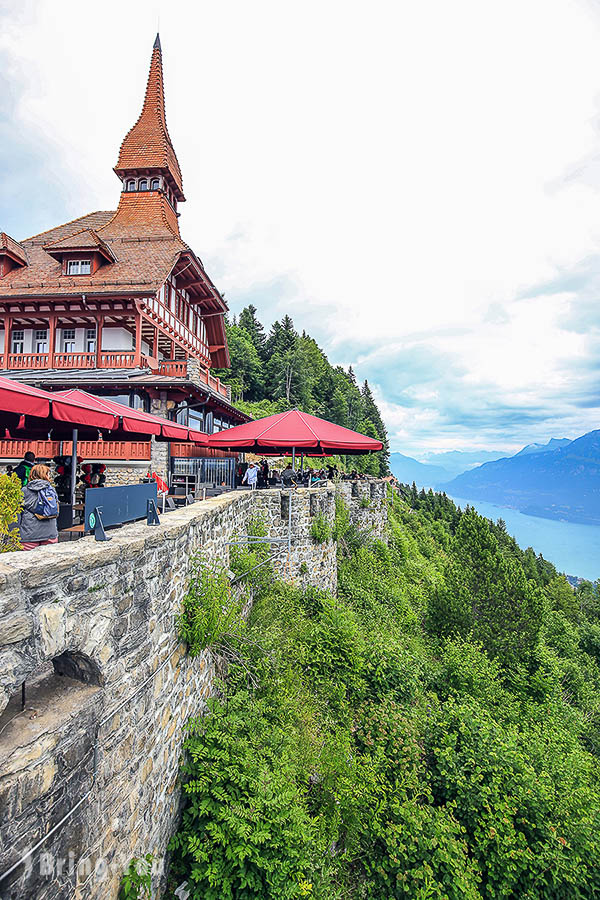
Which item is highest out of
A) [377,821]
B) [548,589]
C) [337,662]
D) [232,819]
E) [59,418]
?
[59,418]

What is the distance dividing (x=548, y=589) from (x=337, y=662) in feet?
143

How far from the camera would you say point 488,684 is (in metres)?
10.5

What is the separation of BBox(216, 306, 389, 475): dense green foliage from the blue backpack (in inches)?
1248

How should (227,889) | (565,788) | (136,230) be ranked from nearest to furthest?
1. (227,889)
2. (565,788)
3. (136,230)

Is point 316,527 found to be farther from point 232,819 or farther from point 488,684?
point 232,819

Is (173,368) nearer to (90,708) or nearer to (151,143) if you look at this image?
(90,708)

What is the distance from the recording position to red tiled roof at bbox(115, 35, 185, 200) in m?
23.1

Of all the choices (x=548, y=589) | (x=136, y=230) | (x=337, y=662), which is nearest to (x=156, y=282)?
(x=136, y=230)

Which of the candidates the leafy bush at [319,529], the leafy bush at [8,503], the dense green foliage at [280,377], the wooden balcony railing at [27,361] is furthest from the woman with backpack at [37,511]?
the dense green foliage at [280,377]

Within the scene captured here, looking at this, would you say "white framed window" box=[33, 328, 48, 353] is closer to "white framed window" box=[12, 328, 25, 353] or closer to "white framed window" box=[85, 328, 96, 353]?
"white framed window" box=[12, 328, 25, 353]

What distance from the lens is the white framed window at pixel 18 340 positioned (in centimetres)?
1862

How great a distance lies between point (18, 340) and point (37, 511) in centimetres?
1898

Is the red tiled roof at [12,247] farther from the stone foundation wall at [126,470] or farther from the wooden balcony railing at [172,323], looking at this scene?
the stone foundation wall at [126,470]

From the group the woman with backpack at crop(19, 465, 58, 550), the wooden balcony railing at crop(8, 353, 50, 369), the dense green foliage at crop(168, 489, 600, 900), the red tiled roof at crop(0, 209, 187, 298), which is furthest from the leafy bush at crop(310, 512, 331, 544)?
the wooden balcony railing at crop(8, 353, 50, 369)
